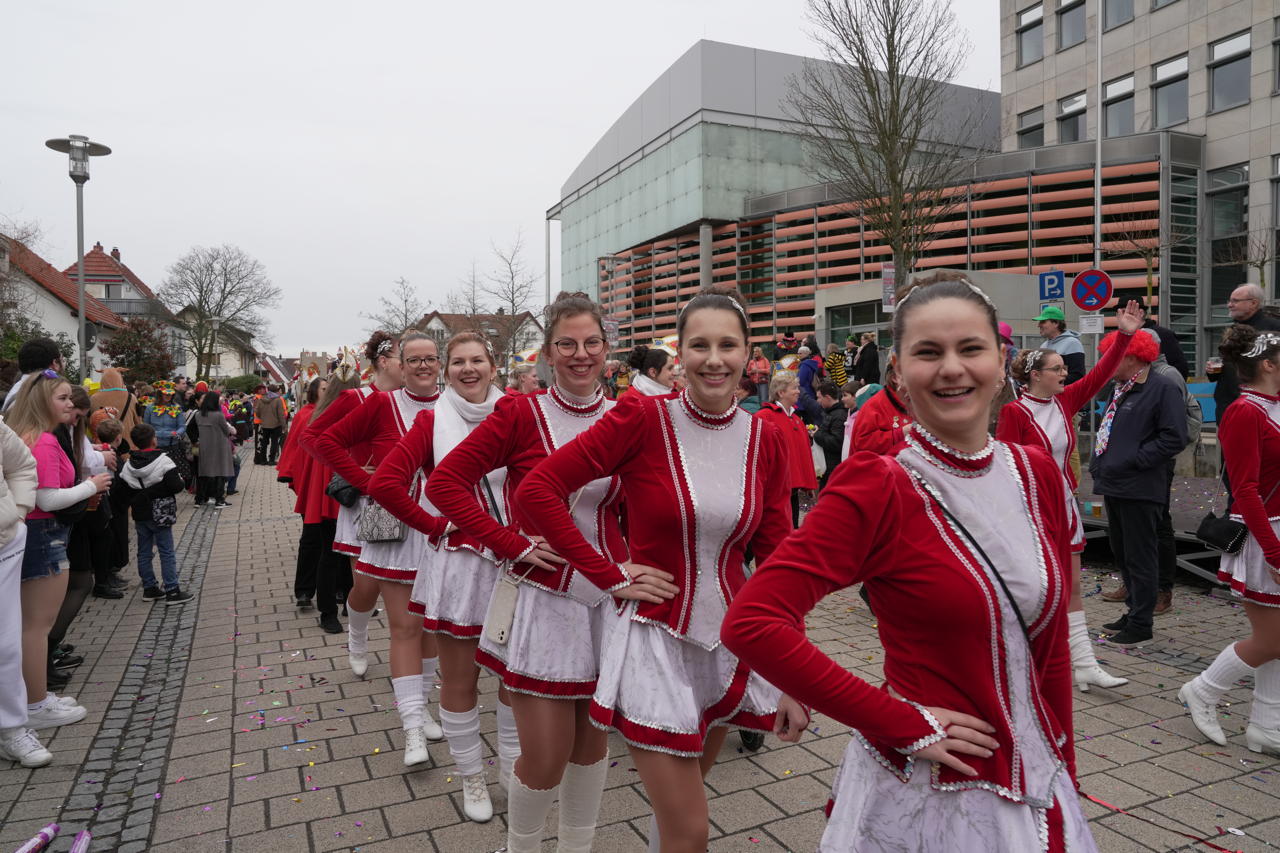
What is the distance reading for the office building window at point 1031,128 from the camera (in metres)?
29.1

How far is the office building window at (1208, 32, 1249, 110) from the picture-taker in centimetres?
2348

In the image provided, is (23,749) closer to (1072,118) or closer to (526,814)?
(526,814)

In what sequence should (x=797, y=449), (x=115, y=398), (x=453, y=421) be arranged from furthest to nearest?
1. (x=115, y=398)
2. (x=797, y=449)
3. (x=453, y=421)

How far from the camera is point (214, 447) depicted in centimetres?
1512

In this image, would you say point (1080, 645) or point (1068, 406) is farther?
point (1068, 406)

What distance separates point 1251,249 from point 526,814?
26.5 metres

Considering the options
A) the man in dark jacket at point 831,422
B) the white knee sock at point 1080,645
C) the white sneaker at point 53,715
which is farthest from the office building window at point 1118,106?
the white sneaker at point 53,715

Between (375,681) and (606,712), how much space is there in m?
3.70

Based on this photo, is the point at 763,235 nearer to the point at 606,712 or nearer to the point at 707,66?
the point at 707,66

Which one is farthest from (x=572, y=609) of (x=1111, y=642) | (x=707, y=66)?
(x=707, y=66)

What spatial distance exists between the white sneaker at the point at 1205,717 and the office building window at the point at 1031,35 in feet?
98.6

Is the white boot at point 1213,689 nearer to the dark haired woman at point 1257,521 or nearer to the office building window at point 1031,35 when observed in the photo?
the dark haired woman at point 1257,521

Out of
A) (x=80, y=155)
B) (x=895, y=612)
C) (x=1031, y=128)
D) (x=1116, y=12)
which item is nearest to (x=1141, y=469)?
(x=895, y=612)

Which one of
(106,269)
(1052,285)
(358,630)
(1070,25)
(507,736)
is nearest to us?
(507,736)
